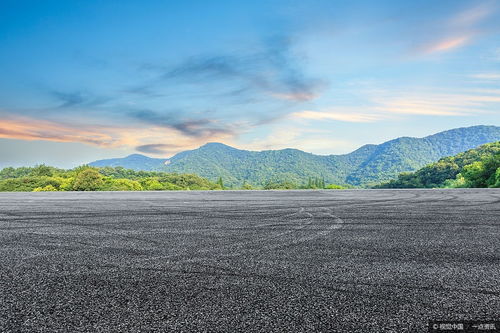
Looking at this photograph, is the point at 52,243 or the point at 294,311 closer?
the point at 294,311

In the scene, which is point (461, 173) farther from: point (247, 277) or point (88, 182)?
point (247, 277)

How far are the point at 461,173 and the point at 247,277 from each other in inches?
2082

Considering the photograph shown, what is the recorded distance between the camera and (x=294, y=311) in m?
3.04

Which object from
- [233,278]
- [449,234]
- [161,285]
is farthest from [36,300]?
[449,234]

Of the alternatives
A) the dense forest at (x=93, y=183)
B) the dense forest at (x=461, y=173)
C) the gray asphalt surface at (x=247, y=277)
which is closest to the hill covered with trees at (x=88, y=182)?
the dense forest at (x=93, y=183)

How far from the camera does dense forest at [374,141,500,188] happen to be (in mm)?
42406

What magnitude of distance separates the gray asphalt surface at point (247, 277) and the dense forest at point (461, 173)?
3806cm

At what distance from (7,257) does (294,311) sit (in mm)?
4769

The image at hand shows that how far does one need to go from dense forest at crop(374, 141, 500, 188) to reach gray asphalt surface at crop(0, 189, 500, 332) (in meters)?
38.1

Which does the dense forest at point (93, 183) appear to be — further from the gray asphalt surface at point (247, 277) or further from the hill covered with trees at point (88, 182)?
the gray asphalt surface at point (247, 277)

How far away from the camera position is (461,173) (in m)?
47.6

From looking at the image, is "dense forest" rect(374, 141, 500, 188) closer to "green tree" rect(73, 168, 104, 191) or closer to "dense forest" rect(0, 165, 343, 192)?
"dense forest" rect(0, 165, 343, 192)

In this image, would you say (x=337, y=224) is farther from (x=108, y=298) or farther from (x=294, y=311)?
(x=108, y=298)

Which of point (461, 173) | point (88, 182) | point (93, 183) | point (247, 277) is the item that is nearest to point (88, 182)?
point (88, 182)
